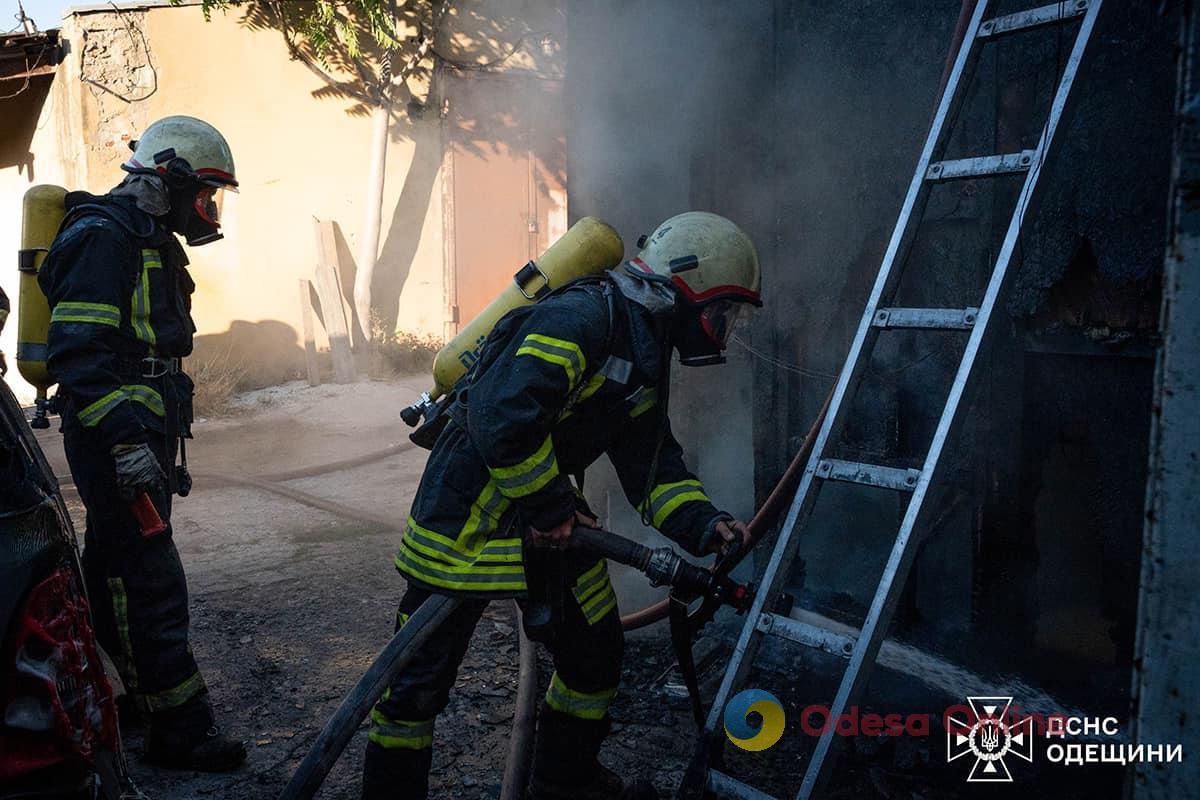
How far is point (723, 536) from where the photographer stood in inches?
102

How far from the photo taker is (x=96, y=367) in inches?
109

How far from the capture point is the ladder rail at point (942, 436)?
7.52 feet

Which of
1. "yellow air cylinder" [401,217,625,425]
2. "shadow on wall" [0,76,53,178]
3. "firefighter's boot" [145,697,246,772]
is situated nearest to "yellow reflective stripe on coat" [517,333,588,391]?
"yellow air cylinder" [401,217,625,425]

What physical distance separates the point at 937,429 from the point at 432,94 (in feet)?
32.2

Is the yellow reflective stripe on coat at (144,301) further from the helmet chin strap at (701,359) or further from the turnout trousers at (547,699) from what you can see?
the helmet chin strap at (701,359)

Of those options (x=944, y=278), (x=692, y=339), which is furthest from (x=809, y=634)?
(x=944, y=278)

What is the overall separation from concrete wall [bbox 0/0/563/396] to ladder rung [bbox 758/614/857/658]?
9.21 meters

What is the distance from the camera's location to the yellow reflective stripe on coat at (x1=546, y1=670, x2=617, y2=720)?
2.59 metres

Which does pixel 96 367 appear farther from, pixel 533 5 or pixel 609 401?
pixel 533 5

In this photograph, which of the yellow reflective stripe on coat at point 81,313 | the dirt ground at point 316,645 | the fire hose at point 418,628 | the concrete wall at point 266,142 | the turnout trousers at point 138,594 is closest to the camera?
the fire hose at point 418,628

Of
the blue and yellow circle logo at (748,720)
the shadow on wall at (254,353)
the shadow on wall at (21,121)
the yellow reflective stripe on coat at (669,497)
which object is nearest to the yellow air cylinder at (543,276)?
the yellow reflective stripe on coat at (669,497)

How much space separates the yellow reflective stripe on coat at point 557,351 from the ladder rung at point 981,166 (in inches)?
51.1

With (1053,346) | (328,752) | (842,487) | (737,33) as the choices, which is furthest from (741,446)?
(328,752)

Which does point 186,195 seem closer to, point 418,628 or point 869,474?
point 418,628
